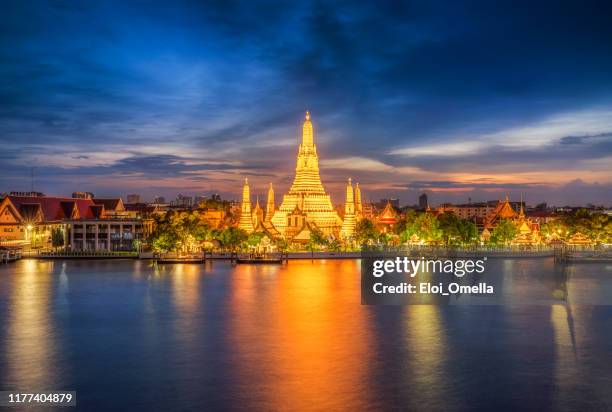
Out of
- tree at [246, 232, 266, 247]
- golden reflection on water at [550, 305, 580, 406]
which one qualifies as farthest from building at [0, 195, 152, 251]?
golden reflection on water at [550, 305, 580, 406]

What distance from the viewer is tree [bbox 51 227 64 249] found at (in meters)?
55.7

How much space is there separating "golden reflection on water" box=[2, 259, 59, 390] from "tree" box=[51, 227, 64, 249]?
2136 cm

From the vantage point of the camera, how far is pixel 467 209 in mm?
120625

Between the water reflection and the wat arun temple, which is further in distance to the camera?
the wat arun temple

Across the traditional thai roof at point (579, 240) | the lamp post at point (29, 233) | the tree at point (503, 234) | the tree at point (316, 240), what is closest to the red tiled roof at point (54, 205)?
the lamp post at point (29, 233)

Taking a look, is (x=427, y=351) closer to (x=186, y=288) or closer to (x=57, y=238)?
(x=186, y=288)

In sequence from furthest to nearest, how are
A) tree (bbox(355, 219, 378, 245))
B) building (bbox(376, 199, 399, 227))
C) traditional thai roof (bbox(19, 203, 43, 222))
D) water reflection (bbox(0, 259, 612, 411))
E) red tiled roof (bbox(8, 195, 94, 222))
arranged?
building (bbox(376, 199, 399, 227))
red tiled roof (bbox(8, 195, 94, 222))
traditional thai roof (bbox(19, 203, 43, 222))
tree (bbox(355, 219, 378, 245))
water reflection (bbox(0, 259, 612, 411))

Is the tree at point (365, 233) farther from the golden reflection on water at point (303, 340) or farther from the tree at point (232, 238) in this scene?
the golden reflection on water at point (303, 340)

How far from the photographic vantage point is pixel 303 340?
20984 mm

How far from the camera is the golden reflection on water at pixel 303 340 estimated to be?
15.6m

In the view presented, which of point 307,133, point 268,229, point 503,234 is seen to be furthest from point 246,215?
point 503,234

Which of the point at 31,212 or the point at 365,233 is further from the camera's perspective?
the point at 31,212

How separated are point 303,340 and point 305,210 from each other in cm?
3650

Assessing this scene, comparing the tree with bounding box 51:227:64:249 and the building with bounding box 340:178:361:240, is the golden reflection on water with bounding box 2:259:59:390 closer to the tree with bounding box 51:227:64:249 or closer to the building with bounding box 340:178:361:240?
the tree with bounding box 51:227:64:249
